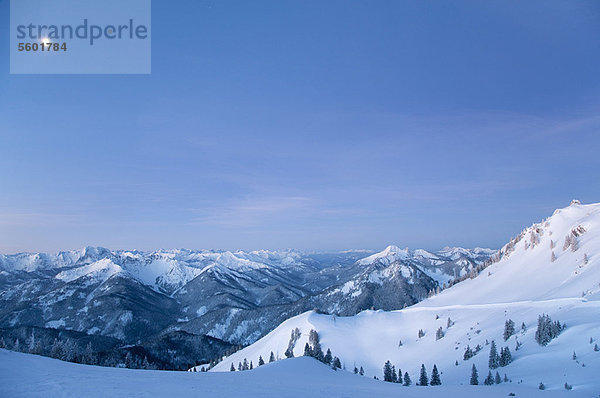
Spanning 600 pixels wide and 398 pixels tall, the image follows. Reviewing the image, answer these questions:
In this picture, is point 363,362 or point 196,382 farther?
point 363,362

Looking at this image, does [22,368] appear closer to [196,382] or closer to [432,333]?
[196,382]

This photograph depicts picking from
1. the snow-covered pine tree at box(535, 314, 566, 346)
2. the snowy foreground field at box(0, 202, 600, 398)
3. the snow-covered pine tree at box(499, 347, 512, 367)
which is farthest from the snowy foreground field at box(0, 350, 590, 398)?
the snow-covered pine tree at box(535, 314, 566, 346)

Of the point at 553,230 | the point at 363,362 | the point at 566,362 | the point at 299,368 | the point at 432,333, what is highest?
the point at 553,230

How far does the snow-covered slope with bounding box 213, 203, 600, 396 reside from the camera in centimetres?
4422

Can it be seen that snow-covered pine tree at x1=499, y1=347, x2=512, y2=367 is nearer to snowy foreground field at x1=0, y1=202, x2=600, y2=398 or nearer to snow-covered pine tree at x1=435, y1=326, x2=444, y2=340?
snowy foreground field at x1=0, y1=202, x2=600, y2=398

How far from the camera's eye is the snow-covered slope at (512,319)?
44219 mm

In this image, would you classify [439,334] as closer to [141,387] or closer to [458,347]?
[458,347]

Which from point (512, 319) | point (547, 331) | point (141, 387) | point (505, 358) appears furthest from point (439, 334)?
point (141, 387)

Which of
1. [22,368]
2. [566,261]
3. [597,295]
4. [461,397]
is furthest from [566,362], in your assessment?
[566,261]

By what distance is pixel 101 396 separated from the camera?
65.1 ft

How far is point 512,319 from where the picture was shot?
260 feet

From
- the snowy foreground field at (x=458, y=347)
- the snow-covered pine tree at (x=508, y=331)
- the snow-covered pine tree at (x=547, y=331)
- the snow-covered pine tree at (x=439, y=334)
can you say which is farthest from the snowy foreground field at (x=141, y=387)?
the snow-covered pine tree at (x=439, y=334)

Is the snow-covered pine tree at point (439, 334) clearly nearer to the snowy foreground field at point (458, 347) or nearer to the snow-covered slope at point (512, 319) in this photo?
the snowy foreground field at point (458, 347)

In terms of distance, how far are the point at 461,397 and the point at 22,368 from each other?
130 feet
